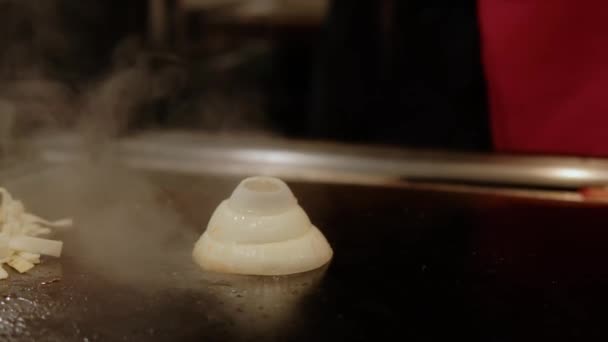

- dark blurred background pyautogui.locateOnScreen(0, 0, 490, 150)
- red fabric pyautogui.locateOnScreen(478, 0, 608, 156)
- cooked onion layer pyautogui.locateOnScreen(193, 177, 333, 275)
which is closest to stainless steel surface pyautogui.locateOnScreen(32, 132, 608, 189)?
red fabric pyautogui.locateOnScreen(478, 0, 608, 156)

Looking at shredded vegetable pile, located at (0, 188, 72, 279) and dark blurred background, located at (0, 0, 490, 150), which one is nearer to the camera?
shredded vegetable pile, located at (0, 188, 72, 279)

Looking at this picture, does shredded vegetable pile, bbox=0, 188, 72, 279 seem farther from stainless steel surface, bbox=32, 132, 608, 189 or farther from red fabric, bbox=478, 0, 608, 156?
→ red fabric, bbox=478, 0, 608, 156

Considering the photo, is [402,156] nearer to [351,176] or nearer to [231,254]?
[351,176]

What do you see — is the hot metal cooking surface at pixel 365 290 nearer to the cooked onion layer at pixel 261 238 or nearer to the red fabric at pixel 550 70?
the cooked onion layer at pixel 261 238

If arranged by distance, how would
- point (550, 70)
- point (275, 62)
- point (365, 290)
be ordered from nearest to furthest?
point (365, 290)
point (550, 70)
point (275, 62)

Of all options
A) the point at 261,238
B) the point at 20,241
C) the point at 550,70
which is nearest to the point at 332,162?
the point at 550,70

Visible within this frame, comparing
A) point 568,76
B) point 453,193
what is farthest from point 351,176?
point 568,76

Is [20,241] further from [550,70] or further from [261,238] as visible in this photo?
[550,70]
